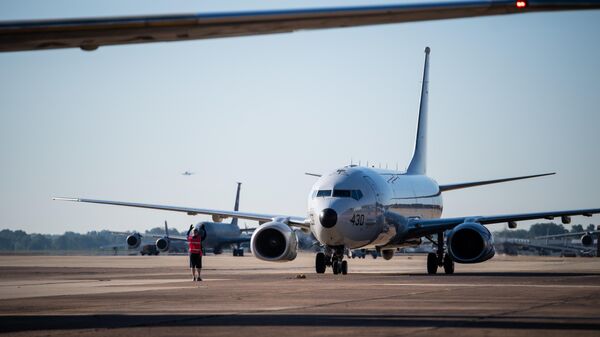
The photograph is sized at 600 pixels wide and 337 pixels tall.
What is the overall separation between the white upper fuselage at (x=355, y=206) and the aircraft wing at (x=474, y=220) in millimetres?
682

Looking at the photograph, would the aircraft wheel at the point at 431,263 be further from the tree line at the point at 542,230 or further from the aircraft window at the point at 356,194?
the tree line at the point at 542,230

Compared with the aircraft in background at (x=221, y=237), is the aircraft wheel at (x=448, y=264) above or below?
below

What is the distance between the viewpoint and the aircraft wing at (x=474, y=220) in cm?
3416

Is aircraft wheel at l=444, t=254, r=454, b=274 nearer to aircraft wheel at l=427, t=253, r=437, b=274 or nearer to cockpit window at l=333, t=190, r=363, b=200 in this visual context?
aircraft wheel at l=427, t=253, r=437, b=274

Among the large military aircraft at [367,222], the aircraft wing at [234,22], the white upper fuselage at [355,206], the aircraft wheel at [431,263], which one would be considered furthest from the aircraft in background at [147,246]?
the aircraft wing at [234,22]

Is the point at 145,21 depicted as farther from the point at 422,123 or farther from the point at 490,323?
the point at 422,123

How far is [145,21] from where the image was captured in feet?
30.0

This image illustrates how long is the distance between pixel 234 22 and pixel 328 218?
72.1 feet

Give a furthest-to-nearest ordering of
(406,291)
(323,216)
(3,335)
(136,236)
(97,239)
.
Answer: (97,239), (136,236), (323,216), (406,291), (3,335)

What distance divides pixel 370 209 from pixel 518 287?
1143cm

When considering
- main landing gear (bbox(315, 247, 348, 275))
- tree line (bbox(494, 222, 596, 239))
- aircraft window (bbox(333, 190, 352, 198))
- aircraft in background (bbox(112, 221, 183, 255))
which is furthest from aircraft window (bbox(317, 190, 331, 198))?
tree line (bbox(494, 222, 596, 239))

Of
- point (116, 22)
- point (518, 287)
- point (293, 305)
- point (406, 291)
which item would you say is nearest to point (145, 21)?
point (116, 22)

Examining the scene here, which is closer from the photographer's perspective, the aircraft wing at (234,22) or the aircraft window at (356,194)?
the aircraft wing at (234,22)

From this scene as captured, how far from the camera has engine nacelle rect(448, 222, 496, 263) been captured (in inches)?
1267
